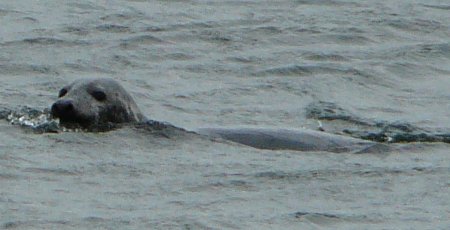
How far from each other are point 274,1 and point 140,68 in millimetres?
4515

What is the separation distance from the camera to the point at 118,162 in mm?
10820

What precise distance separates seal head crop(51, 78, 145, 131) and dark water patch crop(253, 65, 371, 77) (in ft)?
12.5

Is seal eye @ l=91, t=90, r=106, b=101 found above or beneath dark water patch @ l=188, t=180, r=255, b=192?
above

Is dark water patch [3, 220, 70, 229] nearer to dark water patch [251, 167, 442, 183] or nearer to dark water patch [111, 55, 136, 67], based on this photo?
dark water patch [251, 167, 442, 183]

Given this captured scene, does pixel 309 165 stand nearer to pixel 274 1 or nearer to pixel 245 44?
pixel 245 44

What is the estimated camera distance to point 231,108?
13.8 meters

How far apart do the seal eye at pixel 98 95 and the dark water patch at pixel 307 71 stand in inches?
158

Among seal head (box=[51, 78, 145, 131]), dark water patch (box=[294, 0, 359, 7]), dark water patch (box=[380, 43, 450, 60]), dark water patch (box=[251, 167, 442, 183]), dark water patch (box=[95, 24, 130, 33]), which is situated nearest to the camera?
dark water patch (box=[251, 167, 442, 183])

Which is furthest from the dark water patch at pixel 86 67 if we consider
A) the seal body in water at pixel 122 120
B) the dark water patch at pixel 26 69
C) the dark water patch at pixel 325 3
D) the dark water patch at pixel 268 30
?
the dark water patch at pixel 325 3

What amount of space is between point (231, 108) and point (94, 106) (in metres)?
2.23

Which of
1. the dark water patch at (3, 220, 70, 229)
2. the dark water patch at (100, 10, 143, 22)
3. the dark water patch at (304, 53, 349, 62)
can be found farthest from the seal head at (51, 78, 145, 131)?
the dark water patch at (100, 10, 143, 22)

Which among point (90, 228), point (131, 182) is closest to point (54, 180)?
point (131, 182)

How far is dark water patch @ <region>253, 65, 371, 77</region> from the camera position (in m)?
15.9

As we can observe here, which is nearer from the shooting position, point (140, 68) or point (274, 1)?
point (140, 68)
